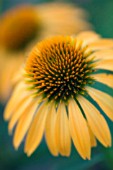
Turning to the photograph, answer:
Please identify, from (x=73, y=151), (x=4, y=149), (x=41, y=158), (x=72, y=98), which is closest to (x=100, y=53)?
(x=72, y=98)

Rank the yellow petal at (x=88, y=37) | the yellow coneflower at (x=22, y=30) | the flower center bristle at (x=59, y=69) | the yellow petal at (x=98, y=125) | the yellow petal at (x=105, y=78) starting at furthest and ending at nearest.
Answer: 1. the yellow coneflower at (x=22, y=30)
2. the yellow petal at (x=88, y=37)
3. the flower center bristle at (x=59, y=69)
4. the yellow petal at (x=105, y=78)
5. the yellow petal at (x=98, y=125)

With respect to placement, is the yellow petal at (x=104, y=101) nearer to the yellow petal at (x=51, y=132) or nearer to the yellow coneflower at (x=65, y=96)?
the yellow coneflower at (x=65, y=96)

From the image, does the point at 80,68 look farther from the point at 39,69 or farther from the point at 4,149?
the point at 4,149

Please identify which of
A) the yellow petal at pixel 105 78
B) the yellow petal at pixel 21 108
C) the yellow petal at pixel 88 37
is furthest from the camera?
the yellow petal at pixel 88 37

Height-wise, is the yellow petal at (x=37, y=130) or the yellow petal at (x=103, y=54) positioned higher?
the yellow petal at (x=103, y=54)

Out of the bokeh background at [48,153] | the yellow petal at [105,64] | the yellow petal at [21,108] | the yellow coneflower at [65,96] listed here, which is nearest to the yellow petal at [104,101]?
the yellow coneflower at [65,96]

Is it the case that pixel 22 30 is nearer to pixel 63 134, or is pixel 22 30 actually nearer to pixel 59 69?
pixel 59 69

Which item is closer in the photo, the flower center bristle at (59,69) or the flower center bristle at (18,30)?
the flower center bristle at (59,69)
